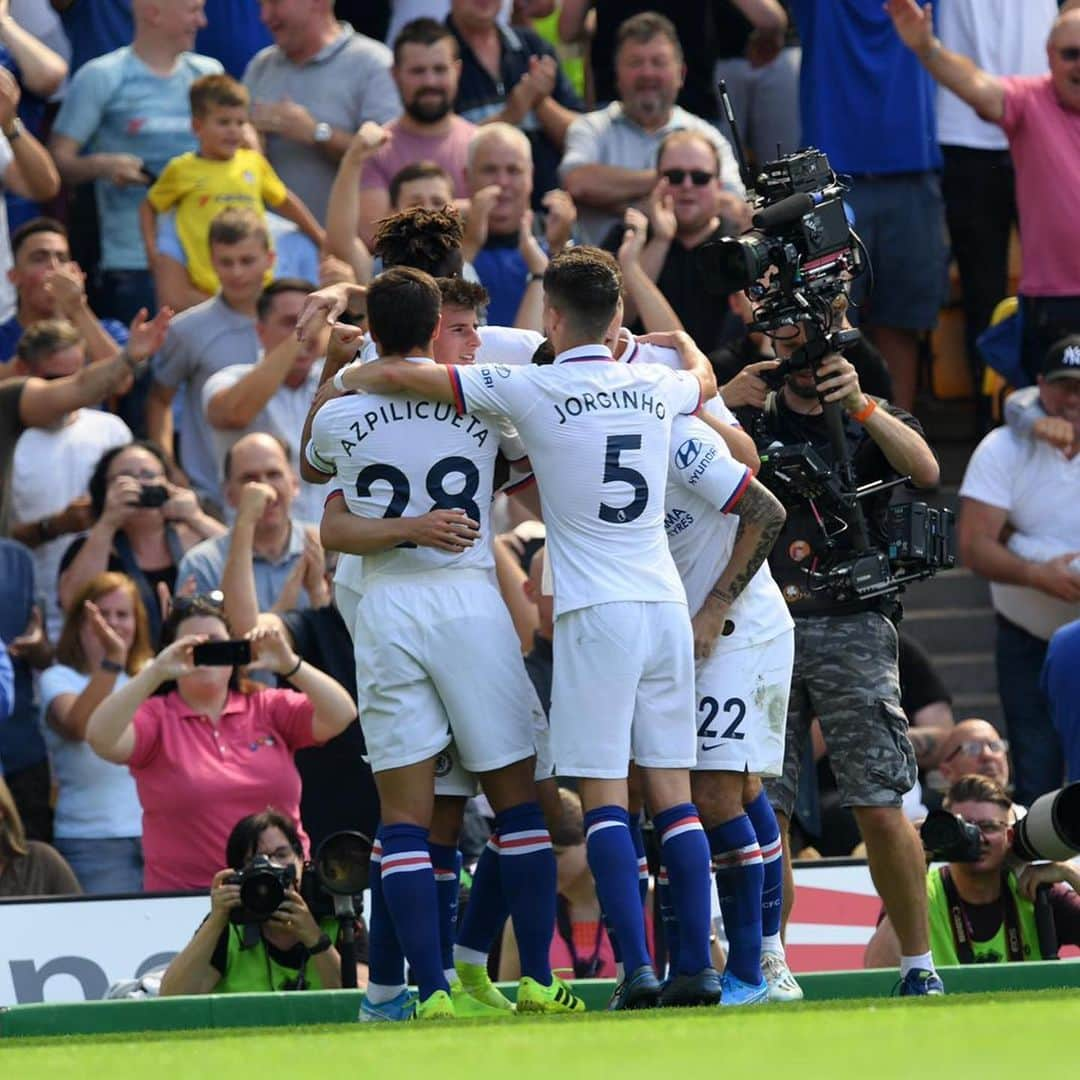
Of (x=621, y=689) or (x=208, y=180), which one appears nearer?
(x=621, y=689)

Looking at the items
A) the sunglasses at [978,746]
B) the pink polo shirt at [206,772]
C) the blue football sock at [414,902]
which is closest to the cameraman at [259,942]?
the pink polo shirt at [206,772]

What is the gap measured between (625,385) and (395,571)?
3.13 ft

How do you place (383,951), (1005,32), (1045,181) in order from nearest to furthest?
(383,951), (1045,181), (1005,32)

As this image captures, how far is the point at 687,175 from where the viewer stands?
1393cm

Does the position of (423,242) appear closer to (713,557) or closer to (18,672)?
(713,557)

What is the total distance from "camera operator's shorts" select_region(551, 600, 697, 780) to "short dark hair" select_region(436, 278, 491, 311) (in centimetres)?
118

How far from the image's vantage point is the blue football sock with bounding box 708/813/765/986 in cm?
834

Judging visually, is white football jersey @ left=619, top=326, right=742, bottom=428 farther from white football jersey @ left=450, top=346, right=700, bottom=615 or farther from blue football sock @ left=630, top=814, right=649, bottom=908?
blue football sock @ left=630, top=814, right=649, bottom=908

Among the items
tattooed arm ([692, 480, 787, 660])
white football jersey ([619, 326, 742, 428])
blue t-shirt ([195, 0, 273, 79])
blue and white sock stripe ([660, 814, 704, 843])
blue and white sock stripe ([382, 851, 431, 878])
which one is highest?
blue t-shirt ([195, 0, 273, 79])

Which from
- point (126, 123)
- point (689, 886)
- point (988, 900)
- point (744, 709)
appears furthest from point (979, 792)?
point (126, 123)

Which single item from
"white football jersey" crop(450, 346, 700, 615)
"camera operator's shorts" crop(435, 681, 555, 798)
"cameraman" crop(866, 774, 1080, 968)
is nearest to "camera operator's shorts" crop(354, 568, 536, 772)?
"camera operator's shorts" crop(435, 681, 555, 798)

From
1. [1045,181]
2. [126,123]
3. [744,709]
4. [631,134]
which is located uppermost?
[126,123]

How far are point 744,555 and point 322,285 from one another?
5.44m

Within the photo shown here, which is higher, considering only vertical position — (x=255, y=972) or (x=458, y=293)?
(x=458, y=293)
